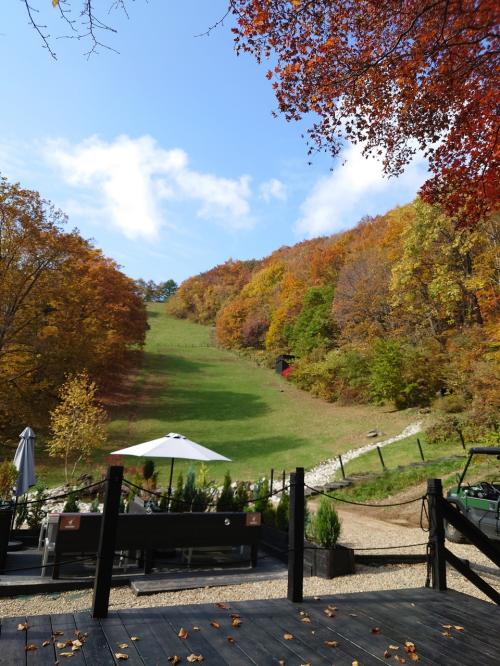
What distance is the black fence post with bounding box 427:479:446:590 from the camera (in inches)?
195

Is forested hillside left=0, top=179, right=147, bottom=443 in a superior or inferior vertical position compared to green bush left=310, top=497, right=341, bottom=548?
superior

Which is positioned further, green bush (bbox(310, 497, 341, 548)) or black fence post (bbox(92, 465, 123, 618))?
green bush (bbox(310, 497, 341, 548))

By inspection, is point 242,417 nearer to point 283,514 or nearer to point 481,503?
point 283,514

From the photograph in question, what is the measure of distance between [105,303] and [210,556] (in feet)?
99.9

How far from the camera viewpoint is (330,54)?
7727mm

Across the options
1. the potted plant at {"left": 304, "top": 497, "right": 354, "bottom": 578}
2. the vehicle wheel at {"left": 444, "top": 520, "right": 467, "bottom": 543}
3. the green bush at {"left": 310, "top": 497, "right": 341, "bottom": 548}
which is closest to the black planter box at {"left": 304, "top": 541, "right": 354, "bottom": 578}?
the potted plant at {"left": 304, "top": 497, "right": 354, "bottom": 578}

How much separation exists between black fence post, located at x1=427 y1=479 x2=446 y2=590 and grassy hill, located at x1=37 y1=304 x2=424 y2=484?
14752 mm

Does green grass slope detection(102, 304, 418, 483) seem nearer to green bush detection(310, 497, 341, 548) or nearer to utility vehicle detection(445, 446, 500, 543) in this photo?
utility vehicle detection(445, 446, 500, 543)

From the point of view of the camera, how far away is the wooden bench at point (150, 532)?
6.27 metres

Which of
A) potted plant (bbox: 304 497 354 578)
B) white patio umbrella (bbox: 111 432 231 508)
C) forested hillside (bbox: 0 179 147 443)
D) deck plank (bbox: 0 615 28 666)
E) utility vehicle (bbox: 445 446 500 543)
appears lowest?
potted plant (bbox: 304 497 354 578)

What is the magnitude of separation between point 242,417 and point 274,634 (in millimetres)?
28260

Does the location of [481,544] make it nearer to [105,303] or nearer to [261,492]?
[261,492]

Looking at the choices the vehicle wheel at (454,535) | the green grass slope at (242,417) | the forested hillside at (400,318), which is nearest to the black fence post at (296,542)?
the vehicle wheel at (454,535)

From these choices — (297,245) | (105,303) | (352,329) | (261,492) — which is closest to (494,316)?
(352,329)
